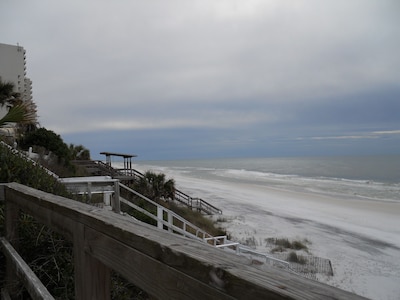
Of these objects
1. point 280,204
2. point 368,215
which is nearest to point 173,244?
point 368,215

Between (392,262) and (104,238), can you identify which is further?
(392,262)

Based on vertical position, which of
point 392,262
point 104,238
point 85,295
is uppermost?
point 104,238

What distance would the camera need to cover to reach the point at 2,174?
4340 millimetres

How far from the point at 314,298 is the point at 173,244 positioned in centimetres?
51

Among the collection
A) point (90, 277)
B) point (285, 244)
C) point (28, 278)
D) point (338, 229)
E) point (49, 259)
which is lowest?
point (338, 229)

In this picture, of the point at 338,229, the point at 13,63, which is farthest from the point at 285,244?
the point at 13,63

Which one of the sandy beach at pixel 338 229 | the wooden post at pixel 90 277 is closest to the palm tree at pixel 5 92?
the sandy beach at pixel 338 229

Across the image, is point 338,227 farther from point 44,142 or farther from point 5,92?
point 44,142

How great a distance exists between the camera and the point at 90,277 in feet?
5.27

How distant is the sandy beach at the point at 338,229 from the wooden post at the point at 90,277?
1220 cm

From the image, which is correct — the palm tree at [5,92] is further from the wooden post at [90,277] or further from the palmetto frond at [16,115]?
the wooden post at [90,277]

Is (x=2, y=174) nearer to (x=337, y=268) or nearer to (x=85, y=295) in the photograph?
(x=85, y=295)

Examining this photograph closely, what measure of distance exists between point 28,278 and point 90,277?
97 cm

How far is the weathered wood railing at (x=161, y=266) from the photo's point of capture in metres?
0.85
